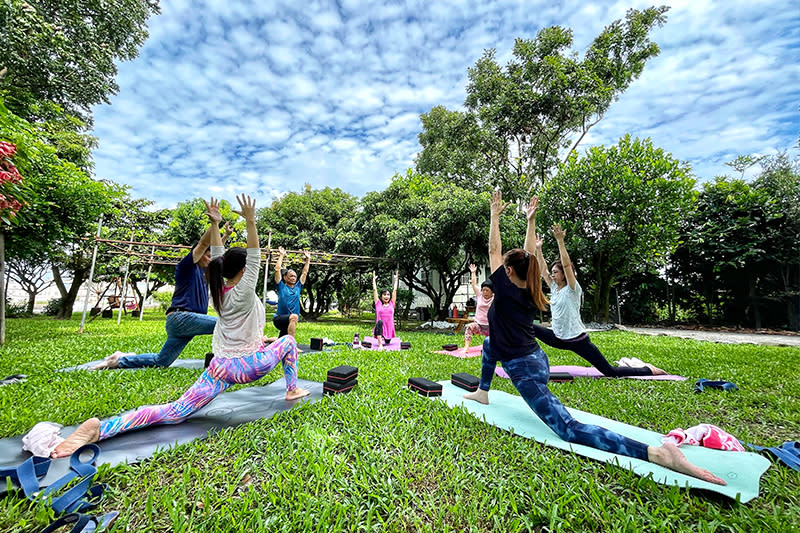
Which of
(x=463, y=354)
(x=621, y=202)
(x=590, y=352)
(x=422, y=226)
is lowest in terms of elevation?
(x=463, y=354)

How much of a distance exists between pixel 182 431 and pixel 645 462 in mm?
3560

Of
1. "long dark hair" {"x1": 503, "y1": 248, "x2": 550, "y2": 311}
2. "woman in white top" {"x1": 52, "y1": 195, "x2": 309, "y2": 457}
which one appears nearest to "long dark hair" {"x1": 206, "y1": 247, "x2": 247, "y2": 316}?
"woman in white top" {"x1": 52, "y1": 195, "x2": 309, "y2": 457}

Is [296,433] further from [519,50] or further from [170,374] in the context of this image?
[519,50]

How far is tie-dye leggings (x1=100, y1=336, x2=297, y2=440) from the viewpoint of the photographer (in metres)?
2.25

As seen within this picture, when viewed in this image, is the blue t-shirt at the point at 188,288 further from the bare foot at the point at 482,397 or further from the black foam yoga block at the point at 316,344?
the bare foot at the point at 482,397

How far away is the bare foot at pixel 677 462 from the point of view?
1904 millimetres

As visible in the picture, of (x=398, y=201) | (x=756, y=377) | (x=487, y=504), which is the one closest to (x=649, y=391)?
(x=756, y=377)

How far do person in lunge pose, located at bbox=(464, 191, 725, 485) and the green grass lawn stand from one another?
0.20 metres

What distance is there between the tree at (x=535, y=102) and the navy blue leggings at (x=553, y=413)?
14.3 metres

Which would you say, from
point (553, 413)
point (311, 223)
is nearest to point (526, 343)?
point (553, 413)

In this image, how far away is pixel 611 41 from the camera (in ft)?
47.6

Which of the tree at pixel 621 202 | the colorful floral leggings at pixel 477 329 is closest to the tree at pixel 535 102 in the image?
the tree at pixel 621 202

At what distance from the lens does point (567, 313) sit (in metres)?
4.52

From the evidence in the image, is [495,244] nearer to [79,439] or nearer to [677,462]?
[677,462]
